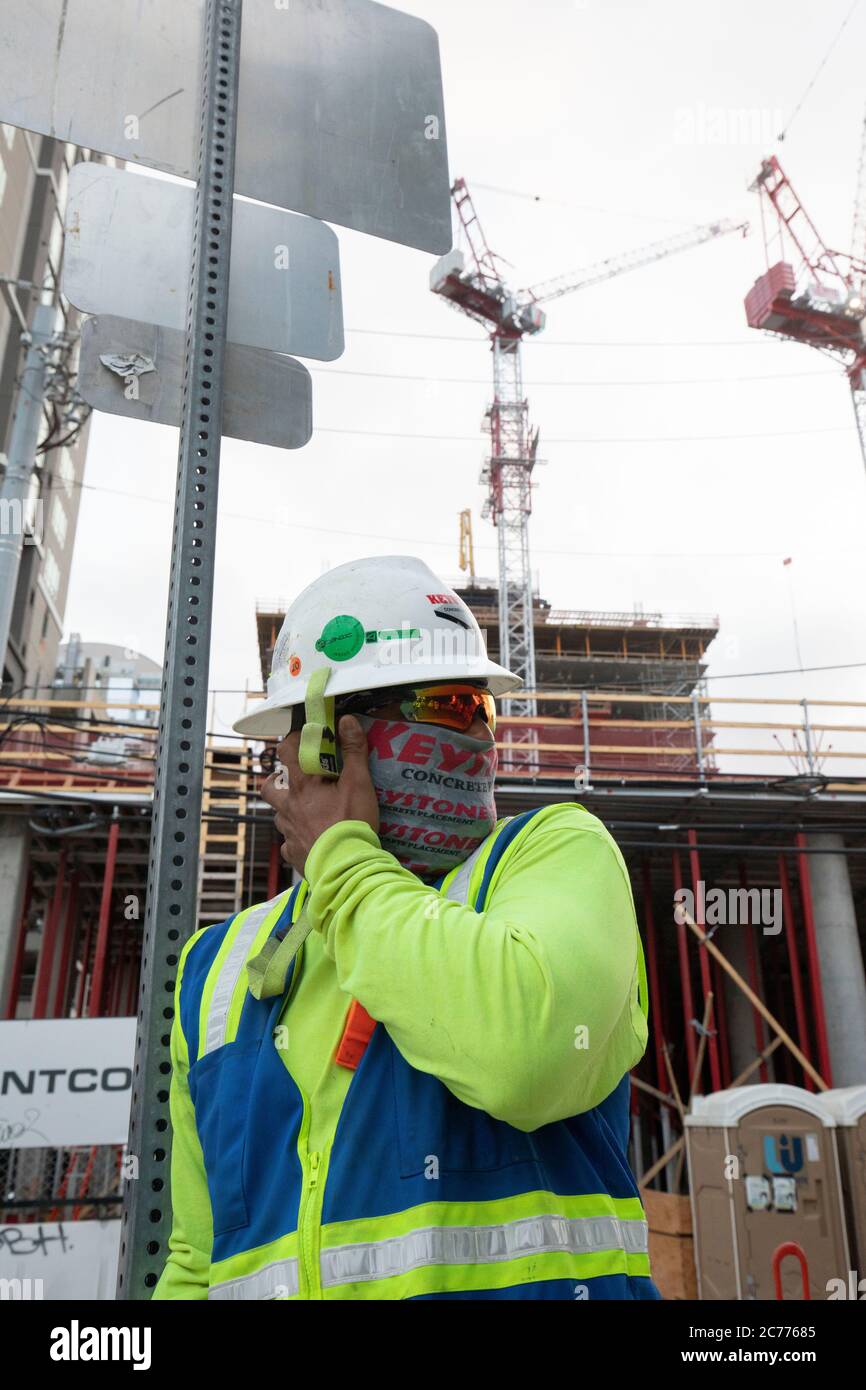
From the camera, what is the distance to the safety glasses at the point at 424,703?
6.31 ft

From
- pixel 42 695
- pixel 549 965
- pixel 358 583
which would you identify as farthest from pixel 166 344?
pixel 42 695

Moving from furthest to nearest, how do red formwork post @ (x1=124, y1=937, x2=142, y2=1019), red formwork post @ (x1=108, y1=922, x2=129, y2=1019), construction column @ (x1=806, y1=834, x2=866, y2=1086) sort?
red formwork post @ (x1=108, y1=922, x2=129, y2=1019)
red formwork post @ (x1=124, y1=937, x2=142, y2=1019)
construction column @ (x1=806, y1=834, x2=866, y2=1086)

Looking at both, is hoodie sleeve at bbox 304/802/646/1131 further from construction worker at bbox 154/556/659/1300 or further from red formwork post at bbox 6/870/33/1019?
red formwork post at bbox 6/870/33/1019

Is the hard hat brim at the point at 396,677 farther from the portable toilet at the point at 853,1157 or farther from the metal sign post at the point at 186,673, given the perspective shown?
the portable toilet at the point at 853,1157

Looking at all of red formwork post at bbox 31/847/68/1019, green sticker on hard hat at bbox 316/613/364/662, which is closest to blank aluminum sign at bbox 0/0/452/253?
green sticker on hard hat at bbox 316/613/364/662

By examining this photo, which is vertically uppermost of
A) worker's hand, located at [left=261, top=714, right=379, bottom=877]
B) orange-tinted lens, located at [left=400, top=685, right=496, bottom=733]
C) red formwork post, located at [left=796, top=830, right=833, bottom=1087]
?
red formwork post, located at [left=796, top=830, right=833, bottom=1087]

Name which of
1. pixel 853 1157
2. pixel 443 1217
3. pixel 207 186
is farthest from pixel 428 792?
pixel 853 1157

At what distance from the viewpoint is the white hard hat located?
194 centimetres

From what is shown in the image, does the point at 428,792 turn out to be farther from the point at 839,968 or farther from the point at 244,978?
the point at 839,968

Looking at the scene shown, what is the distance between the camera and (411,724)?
75.3 inches

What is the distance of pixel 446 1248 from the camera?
1.40m

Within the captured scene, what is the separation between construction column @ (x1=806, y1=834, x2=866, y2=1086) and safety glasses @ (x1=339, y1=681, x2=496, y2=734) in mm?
13038
